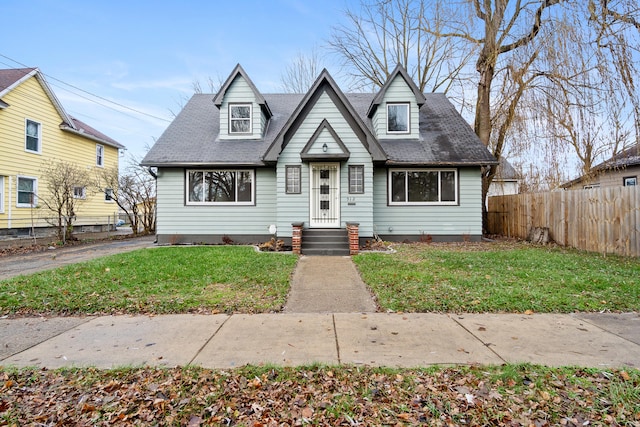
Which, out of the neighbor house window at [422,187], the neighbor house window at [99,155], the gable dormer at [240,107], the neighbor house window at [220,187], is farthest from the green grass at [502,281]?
the neighbor house window at [99,155]

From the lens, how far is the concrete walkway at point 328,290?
207 inches

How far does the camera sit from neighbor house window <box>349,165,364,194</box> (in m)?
11.6

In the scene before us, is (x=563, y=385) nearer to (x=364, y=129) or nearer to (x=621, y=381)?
(x=621, y=381)

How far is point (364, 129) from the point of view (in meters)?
11.4

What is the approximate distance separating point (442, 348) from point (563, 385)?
1108 millimetres

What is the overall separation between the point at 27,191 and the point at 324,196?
15.6 meters

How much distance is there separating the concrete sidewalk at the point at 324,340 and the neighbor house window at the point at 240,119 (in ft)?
33.3

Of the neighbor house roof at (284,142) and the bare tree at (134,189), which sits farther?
the bare tree at (134,189)

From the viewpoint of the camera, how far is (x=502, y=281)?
6.43 metres

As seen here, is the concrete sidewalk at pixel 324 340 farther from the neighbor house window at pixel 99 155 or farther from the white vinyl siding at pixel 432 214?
the neighbor house window at pixel 99 155

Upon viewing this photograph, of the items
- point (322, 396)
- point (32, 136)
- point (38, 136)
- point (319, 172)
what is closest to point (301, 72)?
point (319, 172)

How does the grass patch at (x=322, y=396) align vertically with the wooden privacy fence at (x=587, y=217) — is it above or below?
below

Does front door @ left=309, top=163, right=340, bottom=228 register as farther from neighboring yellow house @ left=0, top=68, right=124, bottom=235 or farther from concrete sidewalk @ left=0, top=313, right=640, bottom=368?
neighboring yellow house @ left=0, top=68, right=124, bottom=235

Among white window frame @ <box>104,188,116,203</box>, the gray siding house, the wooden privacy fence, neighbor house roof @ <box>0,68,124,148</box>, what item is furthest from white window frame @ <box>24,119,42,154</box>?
the wooden privacy fence
